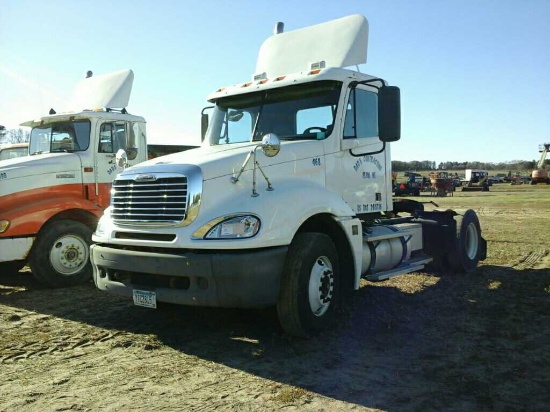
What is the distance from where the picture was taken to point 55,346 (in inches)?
199

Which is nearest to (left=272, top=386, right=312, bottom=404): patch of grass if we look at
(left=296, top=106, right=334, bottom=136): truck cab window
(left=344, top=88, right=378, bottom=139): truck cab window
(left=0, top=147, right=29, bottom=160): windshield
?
(left=296, top=106, right=334, bottom=136): truck cab window

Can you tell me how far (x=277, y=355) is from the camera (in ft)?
15.6

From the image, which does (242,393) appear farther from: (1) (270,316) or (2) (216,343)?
(1) (270,316)

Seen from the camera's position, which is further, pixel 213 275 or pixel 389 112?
pixel 389 112

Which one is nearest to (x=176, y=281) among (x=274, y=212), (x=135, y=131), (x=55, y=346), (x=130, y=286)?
(x=130, y=286)

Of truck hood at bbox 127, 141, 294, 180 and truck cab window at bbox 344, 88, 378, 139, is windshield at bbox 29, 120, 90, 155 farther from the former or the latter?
truck cab window at bbox 344, 88, 378, 139

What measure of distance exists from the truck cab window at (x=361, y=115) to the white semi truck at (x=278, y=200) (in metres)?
0.01

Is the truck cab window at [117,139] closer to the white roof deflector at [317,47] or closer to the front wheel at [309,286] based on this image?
the white roof deflector at [317,47]

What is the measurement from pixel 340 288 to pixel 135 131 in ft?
17.1

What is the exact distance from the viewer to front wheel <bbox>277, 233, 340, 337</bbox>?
480cm

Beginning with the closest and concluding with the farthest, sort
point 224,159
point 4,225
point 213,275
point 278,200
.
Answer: point 213,275 → point 278,200 → point 224,159 → point 4,225

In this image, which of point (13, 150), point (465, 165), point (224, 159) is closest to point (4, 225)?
point (13, 150)

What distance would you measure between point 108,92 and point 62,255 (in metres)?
3.35

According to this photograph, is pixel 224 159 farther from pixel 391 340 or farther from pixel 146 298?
pixel 391 340
